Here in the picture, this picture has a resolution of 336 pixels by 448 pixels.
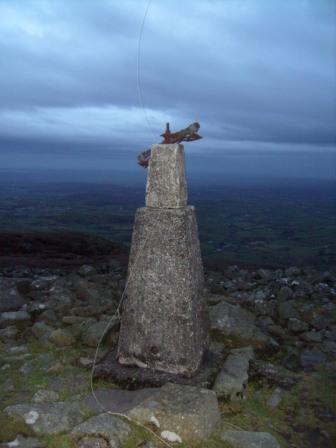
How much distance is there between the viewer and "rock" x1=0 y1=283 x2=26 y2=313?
937 cm

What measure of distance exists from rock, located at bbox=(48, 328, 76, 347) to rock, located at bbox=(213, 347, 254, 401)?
9.96ft

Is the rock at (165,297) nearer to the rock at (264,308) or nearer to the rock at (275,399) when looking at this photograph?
the rock at (275,399)

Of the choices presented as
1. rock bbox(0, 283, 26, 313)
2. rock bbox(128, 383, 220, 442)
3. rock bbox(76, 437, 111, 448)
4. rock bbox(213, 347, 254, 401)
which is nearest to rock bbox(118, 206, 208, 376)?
rock bbox(213, 347, 254, 401)

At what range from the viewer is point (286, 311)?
9281 mm

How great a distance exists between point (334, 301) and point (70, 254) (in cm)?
1514

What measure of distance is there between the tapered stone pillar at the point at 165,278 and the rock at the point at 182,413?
3.12 feet

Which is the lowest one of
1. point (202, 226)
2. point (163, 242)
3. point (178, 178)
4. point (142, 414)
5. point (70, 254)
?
point (202, 226)

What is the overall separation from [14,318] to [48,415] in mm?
4160

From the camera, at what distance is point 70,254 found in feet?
71.7

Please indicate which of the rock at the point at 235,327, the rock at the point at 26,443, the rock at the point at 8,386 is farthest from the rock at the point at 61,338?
the rock at the point at 26,443

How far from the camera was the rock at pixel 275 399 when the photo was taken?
5845mm

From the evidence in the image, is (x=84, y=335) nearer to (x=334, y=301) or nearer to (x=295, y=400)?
(x=295, y=400)

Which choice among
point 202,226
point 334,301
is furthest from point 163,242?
point 202,226

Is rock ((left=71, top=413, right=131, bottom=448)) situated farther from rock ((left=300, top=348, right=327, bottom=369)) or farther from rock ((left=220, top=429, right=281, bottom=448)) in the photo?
rock ((left=300, top=348, right=327, bottom=369))
